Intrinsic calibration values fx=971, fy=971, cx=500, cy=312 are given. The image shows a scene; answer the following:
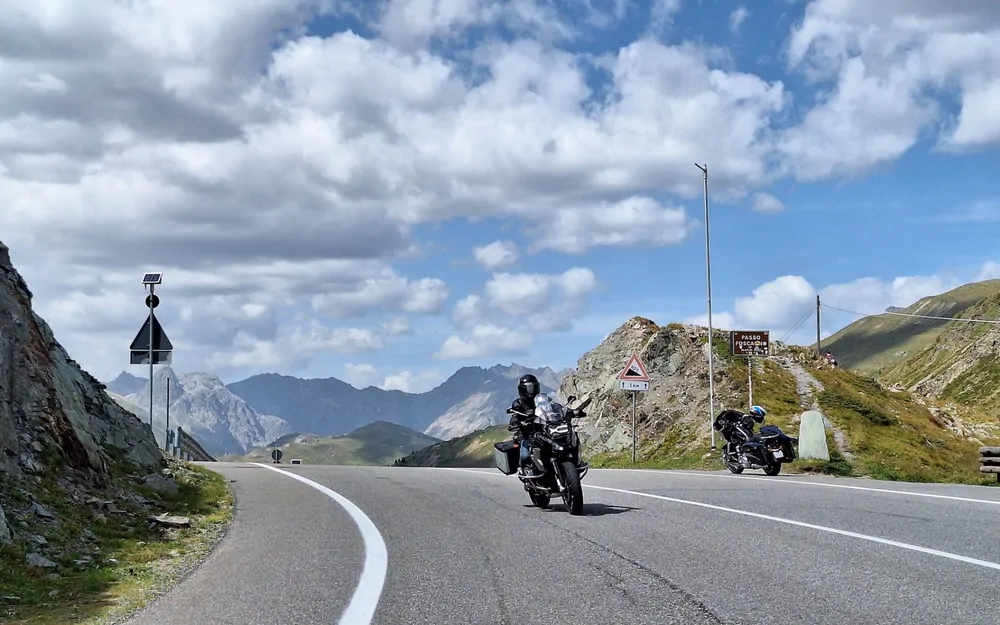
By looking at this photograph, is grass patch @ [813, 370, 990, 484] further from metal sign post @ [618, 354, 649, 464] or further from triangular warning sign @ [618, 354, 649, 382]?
triangular warning sign @ [618, 354, 649, 382]

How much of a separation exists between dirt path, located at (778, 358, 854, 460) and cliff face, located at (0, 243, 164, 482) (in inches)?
834

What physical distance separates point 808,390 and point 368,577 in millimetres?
33926

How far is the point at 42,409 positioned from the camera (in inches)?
523

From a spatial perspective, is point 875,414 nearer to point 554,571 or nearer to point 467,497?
point 467,497

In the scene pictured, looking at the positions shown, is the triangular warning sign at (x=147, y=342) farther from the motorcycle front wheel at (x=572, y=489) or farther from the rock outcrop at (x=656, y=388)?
the rock outcrop at (x=656, y=388)

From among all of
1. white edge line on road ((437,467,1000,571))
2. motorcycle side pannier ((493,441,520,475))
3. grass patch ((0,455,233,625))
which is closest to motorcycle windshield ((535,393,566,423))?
motorcycle side pannier ((493,441,520,475))

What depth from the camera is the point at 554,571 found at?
8.30 metres

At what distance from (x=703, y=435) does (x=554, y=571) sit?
28329mm

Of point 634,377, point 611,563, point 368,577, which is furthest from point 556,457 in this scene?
point 634,377

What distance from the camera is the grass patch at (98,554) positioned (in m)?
7.54

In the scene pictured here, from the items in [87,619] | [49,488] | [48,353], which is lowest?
[87,619]

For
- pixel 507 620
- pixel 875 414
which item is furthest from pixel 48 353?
pixel 875 414

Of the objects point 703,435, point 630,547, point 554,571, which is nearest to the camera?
point 554,571

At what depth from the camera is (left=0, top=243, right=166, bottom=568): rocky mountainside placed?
10.5 metres
